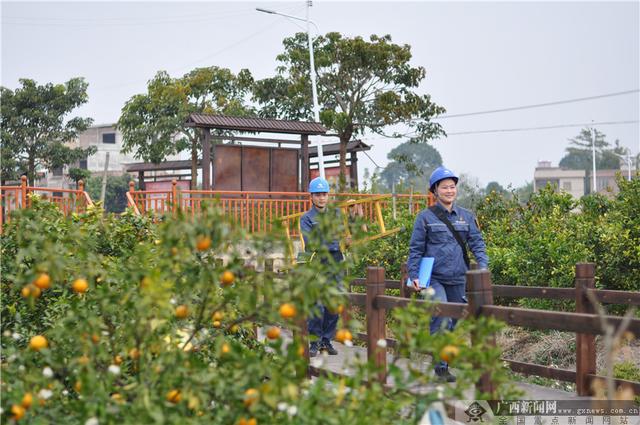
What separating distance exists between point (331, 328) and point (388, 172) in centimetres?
14705

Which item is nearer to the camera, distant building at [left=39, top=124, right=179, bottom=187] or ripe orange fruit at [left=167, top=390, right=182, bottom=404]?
ripe orange fruit at [left=167, top=390, right=182, bottom=404]

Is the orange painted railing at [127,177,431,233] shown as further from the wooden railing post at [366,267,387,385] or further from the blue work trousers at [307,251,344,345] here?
the wooden railing post at [366,267,387,385]

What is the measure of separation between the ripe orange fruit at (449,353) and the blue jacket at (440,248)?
11.9ft

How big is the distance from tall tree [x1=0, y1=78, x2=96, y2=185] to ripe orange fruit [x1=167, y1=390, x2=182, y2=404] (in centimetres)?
3803

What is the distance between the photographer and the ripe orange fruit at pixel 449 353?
328 centimetres

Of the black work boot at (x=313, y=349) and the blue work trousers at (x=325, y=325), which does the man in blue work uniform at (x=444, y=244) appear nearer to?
the blue work trousers at (x=325, y=325)

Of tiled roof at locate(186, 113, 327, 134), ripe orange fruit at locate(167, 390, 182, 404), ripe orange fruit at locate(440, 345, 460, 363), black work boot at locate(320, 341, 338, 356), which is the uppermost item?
tiled roof at locate(186, 113, 327, 134)

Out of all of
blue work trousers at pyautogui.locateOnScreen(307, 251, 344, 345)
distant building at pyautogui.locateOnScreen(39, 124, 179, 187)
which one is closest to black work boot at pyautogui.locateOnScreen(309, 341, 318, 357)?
blue work trousers at pyautogui.locateOnScreen(307, 251, 344, 345)

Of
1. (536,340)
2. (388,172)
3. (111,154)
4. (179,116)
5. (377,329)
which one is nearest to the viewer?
(377,329)

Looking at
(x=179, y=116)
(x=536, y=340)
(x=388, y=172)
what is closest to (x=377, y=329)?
(x=536, y=340)

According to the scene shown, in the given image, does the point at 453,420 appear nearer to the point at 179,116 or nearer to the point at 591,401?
the point at 591,401

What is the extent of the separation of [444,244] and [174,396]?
4.14 m

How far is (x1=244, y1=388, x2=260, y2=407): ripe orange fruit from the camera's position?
3057mm

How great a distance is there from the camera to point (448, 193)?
6.98m
